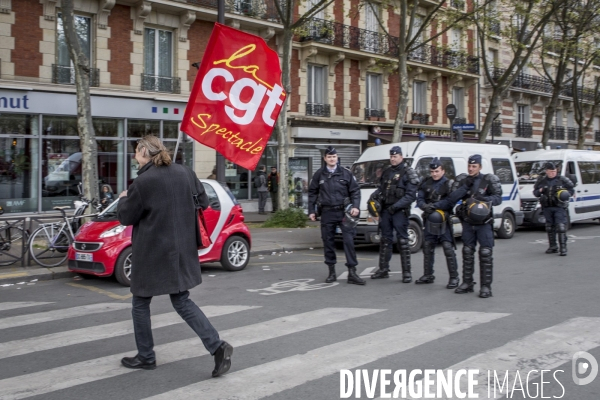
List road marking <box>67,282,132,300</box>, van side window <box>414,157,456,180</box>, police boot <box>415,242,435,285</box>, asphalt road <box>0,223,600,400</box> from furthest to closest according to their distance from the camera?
van side window <box>414,157,456,180</box> → police boot <box>415,242,435,285</box> → road marking <box>67,282,132,300</box> → asphalt road <box>0,223,600,400</box>

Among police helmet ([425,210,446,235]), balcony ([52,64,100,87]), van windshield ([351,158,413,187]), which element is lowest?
police helmet ([425,210,446,235])

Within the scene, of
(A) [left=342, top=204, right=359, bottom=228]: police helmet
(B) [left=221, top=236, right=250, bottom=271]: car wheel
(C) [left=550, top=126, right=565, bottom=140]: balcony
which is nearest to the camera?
(A) [left=342, top=204, right=359, bottom=228]: police helmet

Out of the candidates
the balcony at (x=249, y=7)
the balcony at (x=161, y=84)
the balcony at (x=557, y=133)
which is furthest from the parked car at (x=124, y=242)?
the balcony at (x=557, y=133)

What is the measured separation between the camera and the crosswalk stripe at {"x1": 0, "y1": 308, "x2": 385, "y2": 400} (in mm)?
4434

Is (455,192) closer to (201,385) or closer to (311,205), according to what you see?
(311,205)

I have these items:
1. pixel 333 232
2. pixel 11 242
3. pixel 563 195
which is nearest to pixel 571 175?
pixel 563 195

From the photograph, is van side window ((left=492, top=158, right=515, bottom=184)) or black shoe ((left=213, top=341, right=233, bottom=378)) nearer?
black shoe ((left=213, top=341, right=233, bottom=378))

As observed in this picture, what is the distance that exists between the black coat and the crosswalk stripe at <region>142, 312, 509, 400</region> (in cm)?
78

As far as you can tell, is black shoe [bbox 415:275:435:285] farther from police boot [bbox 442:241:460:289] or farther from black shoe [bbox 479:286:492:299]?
black shoe [bbox 479:286:492:299]

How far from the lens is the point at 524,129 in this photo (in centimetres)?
3638

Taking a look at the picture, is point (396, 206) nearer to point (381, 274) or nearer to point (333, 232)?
point (333, 232)

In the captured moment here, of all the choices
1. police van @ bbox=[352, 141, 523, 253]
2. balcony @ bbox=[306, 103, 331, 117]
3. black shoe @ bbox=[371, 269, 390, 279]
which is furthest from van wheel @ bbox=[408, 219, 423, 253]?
balcony @ bbox=[306, 103, 331, 117]

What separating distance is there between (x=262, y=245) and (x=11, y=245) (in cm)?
504

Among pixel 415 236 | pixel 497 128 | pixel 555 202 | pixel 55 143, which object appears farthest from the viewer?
pixel 497 128
